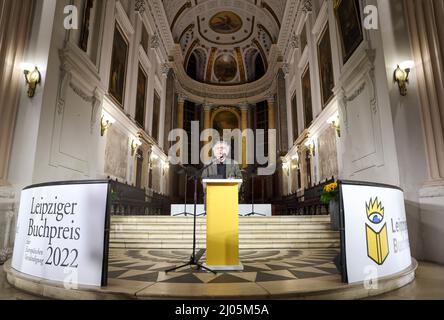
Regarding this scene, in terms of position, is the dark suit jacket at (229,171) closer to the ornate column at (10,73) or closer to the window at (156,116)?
the ornate column at (10,73)

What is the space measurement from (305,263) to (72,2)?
7551 millimetres

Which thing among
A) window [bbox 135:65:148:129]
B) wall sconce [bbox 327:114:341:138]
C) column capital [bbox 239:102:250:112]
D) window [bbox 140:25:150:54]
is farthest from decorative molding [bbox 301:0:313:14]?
column capital [bbox 239:102:250:112]

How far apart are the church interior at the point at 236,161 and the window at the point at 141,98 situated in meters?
0.09

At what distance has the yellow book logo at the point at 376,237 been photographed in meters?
2.47

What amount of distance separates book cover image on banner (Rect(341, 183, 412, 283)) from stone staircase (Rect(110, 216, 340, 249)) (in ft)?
8.60

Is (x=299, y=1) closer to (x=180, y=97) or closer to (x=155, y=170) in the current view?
(x=180, y=97)

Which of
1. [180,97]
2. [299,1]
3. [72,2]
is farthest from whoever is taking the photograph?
[180,97]

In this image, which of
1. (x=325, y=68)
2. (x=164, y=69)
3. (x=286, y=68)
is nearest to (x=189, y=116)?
(x=164, y=69)

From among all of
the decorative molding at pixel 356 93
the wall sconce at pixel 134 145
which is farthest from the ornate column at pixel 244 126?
the decorative molding at pixel 356 93

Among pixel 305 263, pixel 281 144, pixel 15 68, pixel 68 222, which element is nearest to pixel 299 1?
pixel 281 144

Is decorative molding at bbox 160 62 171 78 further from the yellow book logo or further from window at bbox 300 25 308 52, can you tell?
the yellow book logo

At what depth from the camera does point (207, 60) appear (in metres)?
20.8
